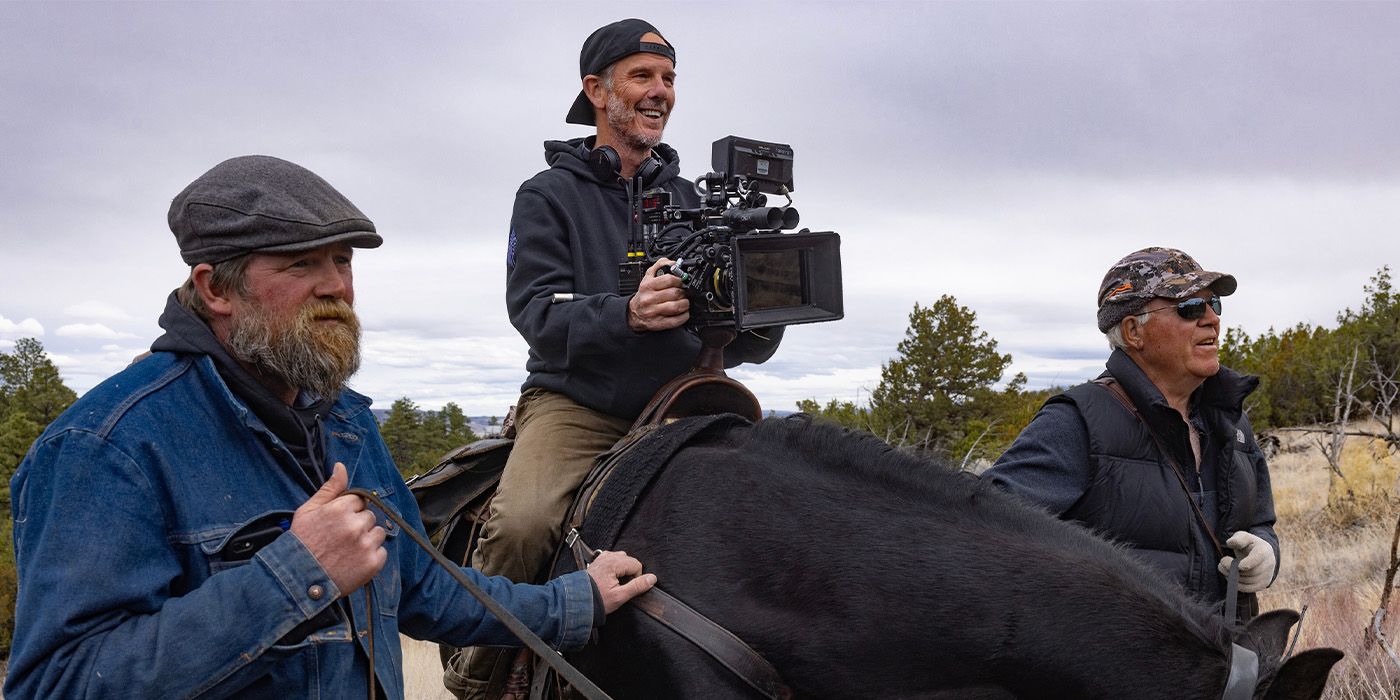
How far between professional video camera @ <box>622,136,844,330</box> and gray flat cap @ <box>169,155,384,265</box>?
103 cm

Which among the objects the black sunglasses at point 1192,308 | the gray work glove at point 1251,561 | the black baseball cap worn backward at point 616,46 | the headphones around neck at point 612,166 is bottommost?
the gray work glove at point 1251,561

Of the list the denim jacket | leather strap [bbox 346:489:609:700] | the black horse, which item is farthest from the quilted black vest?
the denim jacket

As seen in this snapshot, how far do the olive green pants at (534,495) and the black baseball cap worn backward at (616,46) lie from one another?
48.2 inches

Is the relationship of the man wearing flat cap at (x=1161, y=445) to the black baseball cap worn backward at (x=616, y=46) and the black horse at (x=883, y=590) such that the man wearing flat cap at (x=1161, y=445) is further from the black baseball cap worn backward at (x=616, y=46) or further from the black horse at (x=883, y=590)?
the black baseball cap worn backward at (x=616, y=46)

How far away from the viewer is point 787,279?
3.00 metres

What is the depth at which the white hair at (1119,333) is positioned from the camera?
4113mm

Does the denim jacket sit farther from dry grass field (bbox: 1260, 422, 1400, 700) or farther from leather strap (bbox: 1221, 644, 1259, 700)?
dry grass field (bbox: 1260, 422, 1400, 700)

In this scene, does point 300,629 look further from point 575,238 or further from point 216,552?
point 575,238

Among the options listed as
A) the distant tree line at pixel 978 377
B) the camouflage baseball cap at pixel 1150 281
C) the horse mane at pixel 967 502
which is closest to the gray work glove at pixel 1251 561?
the camouflage baseball cap at pixel 1150 281

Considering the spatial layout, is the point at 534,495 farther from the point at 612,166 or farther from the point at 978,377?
the point at 978,377

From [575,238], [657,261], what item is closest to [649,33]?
[575,238]

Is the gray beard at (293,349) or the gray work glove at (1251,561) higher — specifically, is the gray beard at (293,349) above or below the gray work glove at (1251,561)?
above

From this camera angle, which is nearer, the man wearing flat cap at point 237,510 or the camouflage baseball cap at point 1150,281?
the man wearing flat cap at point 237,510

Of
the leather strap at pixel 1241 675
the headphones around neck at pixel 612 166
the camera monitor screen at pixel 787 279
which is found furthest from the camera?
the headphones around neck at pixel 612 166
